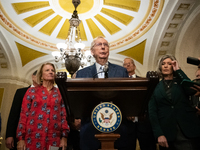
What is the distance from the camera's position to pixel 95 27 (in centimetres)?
784

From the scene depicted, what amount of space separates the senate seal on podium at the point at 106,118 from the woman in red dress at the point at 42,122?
965 mm

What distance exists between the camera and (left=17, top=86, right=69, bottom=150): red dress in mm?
1940

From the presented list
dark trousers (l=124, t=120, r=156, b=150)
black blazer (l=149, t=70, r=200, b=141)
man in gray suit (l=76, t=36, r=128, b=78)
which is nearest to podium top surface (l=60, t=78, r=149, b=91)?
man in gray suit (l=76, t=36, r=128, b=78)

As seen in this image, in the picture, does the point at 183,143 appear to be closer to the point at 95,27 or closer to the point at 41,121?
the point at 41,121

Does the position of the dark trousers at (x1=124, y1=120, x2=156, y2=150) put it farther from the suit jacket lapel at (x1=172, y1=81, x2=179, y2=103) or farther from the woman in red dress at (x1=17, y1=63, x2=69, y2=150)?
the woman in red dress at (x1=17, y1=63, x2=69, y2=150)

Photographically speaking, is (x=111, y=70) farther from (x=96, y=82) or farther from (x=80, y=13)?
(x=80, y=13)

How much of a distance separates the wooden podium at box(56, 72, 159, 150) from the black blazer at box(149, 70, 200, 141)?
27.2 inches

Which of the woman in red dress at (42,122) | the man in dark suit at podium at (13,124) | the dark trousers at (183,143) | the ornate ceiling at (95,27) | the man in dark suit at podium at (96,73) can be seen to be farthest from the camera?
the ornate ceiling at (95,27)

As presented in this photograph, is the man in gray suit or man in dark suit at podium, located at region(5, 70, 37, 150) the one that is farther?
man in dark suit at podium, located at region(5, 70, 37, 150)

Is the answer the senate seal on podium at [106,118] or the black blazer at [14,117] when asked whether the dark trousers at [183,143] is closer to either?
the senate seal on podium at [106,118]

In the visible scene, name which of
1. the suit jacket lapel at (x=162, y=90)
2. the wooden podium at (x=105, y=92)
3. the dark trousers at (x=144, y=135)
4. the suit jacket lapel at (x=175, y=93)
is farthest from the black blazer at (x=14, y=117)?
the suit jacket lapel at (x=175, y=93)

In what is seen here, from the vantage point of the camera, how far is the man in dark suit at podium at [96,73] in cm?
127

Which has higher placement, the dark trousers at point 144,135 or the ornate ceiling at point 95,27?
the ornate ceiling at point 95,27

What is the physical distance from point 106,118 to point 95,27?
7.04m
